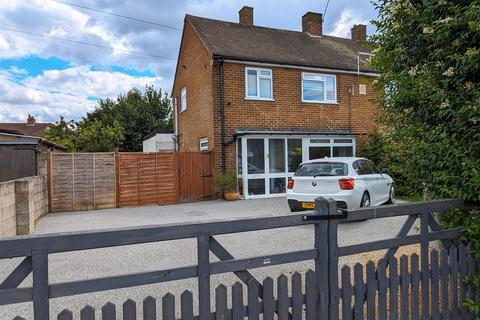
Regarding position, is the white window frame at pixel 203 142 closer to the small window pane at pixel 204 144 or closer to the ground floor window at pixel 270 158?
the small window pane at pixel 204 144

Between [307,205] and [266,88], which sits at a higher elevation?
[266,88]

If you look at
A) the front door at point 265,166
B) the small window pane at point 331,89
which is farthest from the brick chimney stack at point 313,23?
the front door at point 265,166

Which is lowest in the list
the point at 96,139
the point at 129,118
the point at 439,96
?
the point at 439,96

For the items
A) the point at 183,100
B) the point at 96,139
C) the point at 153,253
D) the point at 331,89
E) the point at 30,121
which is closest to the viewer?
the point at 153,253

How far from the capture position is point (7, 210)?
271 inches

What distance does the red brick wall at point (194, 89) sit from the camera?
14359 mm

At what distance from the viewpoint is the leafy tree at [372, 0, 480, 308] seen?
9.49ft

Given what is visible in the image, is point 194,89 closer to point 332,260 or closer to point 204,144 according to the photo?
point 204,144

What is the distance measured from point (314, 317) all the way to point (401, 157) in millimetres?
2159

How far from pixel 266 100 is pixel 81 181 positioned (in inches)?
289

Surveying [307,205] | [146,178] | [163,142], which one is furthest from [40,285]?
[163,142]

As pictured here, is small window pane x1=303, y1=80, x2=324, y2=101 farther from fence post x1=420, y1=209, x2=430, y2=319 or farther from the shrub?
fence post x1=420, y1=209, x2=430, y2=319

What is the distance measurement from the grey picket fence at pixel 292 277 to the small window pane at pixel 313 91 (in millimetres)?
12753

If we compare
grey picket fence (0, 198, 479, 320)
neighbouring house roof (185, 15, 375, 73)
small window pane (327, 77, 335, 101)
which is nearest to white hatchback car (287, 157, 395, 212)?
grey picket fence (0, 198, 479, 320)
